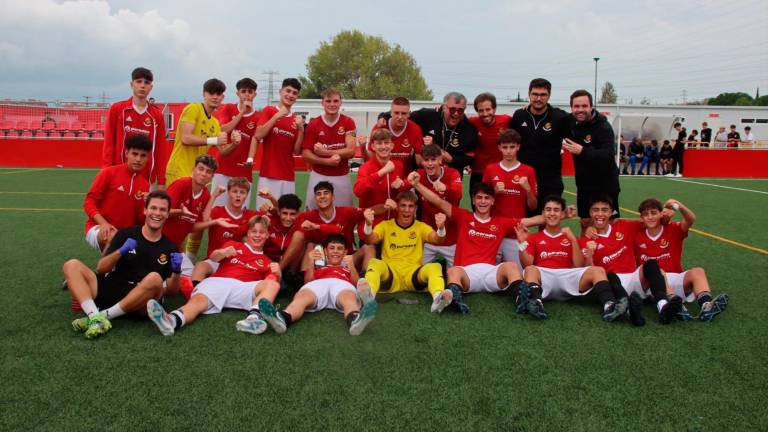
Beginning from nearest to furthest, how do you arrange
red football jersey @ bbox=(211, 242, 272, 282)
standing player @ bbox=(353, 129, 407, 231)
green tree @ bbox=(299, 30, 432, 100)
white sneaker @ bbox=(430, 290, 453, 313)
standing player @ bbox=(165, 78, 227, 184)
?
white sneaker @ bbox=(430, 290, 453, 313), red football jersey @ bbox=(211, 242, 272, 282), standing player @ bbox=(353, 129, 407, 231), standing player @ bbox=(165, 78, 227, 184), green tree @ bbox=(299, 30, 432, 100)

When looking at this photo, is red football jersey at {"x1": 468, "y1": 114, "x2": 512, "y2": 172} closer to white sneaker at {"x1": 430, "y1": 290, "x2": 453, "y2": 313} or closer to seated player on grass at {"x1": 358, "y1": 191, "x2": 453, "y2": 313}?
seated player on grass at {"x1": 358, "y1": 191, "x2": 453, "y2": 313}

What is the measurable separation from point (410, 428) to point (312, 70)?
216 feet

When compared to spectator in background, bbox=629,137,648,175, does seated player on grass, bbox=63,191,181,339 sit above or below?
below

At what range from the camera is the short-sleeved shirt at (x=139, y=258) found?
4.40m

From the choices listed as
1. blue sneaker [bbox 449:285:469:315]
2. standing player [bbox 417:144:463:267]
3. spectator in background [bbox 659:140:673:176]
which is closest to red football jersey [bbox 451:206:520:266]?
standing player [bbox 417:144:463:267]

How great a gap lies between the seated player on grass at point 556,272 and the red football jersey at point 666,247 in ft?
1.93

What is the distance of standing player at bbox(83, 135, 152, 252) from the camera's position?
514 centimetres

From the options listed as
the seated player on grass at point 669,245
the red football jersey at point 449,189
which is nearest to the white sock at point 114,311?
the red football jersey at point 449,189

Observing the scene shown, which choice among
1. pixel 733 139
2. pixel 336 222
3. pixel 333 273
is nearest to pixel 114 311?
pixel 333 273

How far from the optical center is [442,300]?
180 inches

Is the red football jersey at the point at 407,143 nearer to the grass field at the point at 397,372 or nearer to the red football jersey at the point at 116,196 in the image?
the grass field at the point at 397,372

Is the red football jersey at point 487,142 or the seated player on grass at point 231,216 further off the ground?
the red football jersey at point 487,142

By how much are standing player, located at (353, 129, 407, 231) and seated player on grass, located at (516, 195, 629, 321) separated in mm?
1357

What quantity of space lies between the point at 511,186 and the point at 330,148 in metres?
2.04
